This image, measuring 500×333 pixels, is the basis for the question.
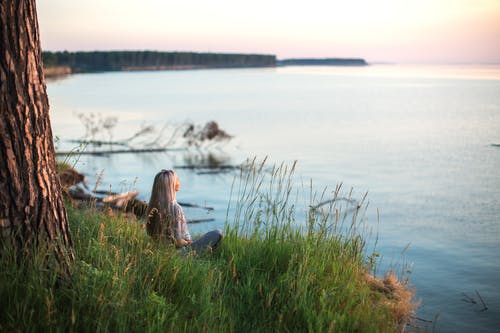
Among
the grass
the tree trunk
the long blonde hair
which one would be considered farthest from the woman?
the tree trunk

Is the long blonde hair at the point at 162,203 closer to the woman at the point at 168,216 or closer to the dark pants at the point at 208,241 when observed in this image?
the woman at the point at 168,216

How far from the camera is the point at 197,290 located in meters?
4.85

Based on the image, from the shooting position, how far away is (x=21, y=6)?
4.14 meters

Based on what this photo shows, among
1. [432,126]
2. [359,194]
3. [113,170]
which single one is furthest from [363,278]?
[432,126]

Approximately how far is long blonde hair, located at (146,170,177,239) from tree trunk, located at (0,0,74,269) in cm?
201

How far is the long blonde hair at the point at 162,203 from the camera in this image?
20.5 feet

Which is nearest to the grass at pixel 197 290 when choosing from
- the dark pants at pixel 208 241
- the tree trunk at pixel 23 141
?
the dark pants at pixel 208 241

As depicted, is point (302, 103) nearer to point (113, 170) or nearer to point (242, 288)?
point (113, 170)

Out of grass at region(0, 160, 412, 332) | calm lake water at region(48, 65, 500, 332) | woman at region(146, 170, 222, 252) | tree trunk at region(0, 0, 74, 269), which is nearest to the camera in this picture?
grass at region(0, 160, 412, 332)

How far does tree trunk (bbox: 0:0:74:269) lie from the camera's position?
160 inches

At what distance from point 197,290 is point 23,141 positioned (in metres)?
1.98

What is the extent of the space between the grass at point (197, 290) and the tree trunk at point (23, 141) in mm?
236

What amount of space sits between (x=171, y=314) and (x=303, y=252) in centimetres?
180

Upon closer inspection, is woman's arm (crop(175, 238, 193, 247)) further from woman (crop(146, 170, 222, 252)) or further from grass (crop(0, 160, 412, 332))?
grass (crop(0, 160, 412, 332))
